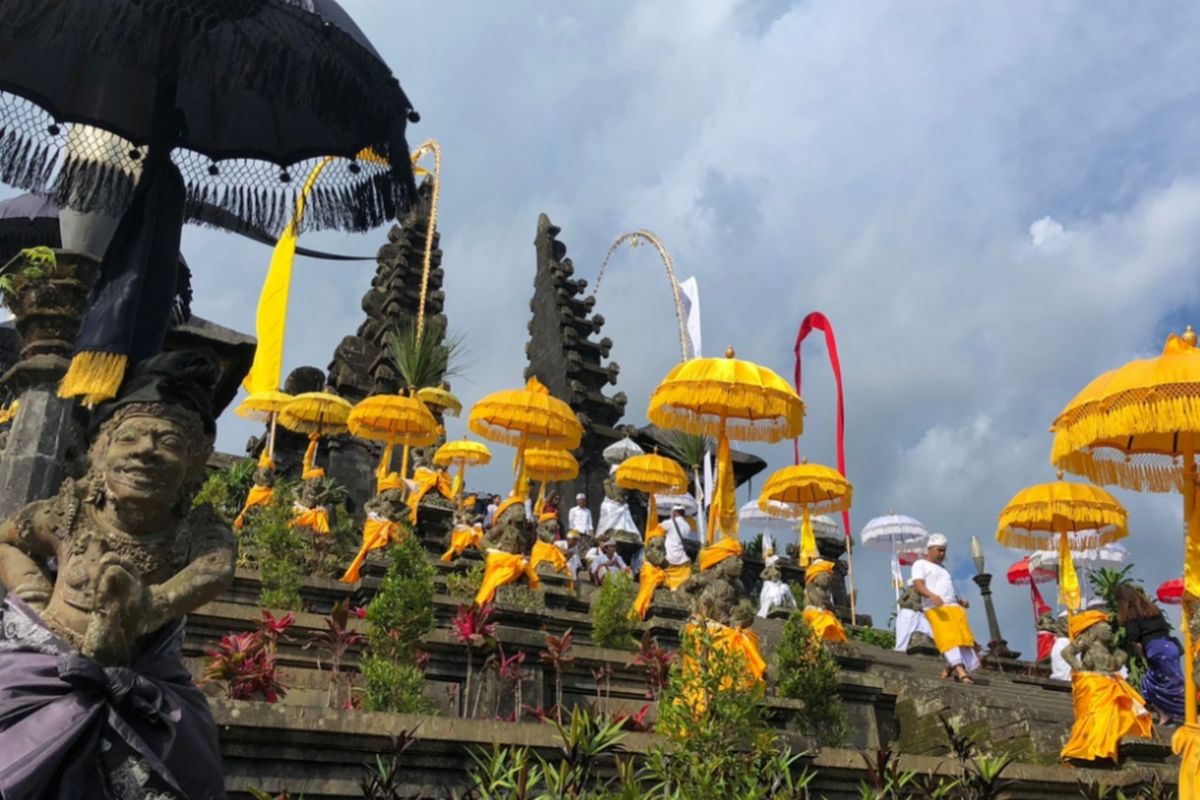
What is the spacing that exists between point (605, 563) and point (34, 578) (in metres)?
13.7

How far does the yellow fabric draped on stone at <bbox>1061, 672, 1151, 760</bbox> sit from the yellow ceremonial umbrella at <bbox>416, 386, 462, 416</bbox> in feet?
50.4

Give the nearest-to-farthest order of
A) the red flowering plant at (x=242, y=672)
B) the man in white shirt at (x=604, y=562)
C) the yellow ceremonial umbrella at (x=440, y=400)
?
1. the red flowering plant at (x=242, y=672)
2. the man in white shirt at (x=604, y=562)
3. the yellow ceremonial umbrella at (x=440, y=400)

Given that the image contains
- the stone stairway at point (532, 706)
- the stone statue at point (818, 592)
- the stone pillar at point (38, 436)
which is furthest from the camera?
the stone statue at point (818, 592)

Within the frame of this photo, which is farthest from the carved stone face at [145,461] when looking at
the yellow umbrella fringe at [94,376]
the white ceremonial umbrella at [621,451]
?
the white ceremonial umbrella at [621,451]

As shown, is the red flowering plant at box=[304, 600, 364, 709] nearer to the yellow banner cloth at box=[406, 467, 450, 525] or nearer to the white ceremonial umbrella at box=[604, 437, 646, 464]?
the yellow banner cloth at box=[406, 467, 450, 525]

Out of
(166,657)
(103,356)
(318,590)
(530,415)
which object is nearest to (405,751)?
(166,657)

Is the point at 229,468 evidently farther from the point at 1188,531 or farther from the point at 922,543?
the point at 1188,531

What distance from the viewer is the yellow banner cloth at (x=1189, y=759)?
20.1ft

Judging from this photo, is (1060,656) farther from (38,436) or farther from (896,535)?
(38,436)

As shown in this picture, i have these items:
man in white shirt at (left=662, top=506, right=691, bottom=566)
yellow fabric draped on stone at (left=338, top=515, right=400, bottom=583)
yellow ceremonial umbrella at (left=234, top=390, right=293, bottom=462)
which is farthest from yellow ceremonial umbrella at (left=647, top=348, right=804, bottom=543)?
yellow ceremonial umbrella at (left=234, top=390, right=293, bottom=462)

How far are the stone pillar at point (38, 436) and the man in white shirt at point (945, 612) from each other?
9502 millimetres

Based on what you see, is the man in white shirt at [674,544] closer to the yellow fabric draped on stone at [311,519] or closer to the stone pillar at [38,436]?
the yellow fabric draped on stone at [311,519]

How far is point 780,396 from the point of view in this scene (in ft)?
39.2

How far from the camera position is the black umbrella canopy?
15.3 ft
